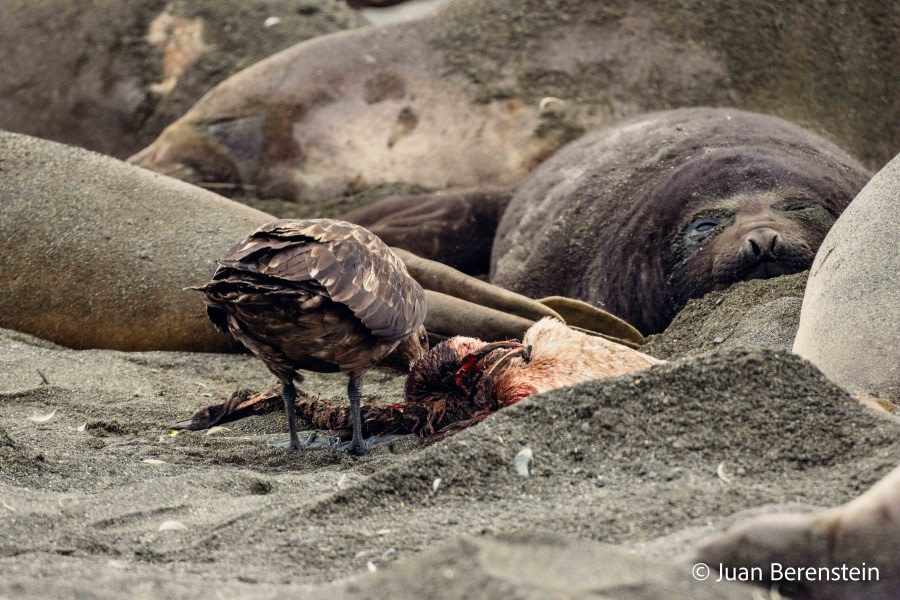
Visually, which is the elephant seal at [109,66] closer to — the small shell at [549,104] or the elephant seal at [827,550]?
the small shell at [549,104]

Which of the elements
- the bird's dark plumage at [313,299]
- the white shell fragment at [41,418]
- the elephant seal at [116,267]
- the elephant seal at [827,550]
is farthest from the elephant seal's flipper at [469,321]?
the elephant seal at [827,550]

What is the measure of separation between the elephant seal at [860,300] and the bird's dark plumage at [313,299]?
119 cm

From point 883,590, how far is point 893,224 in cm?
198

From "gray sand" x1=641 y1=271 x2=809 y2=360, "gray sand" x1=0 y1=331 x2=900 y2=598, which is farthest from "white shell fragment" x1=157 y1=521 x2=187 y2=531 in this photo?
"gray sand" x1=641 y1=271 x2=809 y2=360

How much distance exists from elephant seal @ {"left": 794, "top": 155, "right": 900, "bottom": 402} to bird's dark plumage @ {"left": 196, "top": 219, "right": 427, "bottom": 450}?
1.19 meters

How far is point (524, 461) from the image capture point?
2674 mm

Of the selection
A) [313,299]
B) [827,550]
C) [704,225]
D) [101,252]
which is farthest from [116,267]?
[827,550]

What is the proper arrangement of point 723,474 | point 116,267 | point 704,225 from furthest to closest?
point 116,267 → point 704,225 → point 723,474

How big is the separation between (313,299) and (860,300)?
152cm

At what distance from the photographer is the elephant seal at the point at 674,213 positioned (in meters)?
4.73

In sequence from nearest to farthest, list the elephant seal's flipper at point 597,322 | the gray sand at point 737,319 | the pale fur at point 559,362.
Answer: the pale fur at point 559,362 → the gray sand at point 737,319 → the elephant seal's flipper at point 597,322

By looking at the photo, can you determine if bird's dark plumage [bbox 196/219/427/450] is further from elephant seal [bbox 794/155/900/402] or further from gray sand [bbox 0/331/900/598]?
elephant seal [bbox 794/155/900/402]

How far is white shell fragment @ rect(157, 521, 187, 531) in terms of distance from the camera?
2.60m

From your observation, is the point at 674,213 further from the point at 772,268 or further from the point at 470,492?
the point at 470,492
